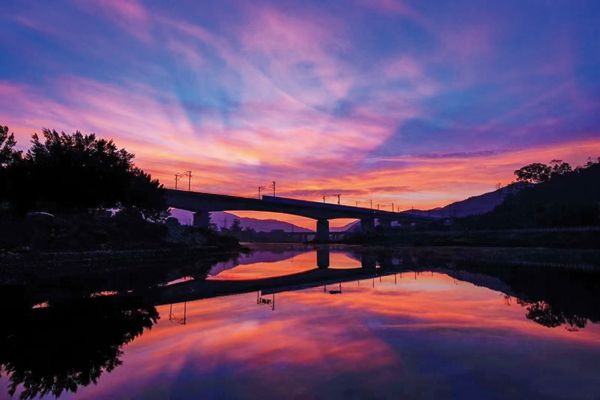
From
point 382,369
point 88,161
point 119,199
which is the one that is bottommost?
point 382,369

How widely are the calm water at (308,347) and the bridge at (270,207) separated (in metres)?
77.3

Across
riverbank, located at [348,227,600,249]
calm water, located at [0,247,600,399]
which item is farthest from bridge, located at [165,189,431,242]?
calm water, located at [0,247,600,399]

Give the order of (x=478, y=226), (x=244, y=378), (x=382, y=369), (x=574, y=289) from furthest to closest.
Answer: (x=478, y=226) → (x=574, y=289) → (x=382, y=369) → (x=244, y=378)

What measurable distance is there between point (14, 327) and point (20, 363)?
3.98 metres

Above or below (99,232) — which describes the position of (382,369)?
below

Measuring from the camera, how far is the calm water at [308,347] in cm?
Answer: 762

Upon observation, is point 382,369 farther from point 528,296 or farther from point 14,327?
point 528,296

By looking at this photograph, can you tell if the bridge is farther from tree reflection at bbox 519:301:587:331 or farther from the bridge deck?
tree reflection at bbox 519:301:587:331

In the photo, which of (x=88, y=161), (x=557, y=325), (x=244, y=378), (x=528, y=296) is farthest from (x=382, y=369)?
(x=88, y=161)

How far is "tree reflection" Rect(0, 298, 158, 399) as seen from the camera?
27.1 feet

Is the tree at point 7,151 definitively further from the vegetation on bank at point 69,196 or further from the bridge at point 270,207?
the bridge at point 270,207

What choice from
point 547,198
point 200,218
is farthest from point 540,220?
point 200,218

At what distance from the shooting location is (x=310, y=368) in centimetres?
868

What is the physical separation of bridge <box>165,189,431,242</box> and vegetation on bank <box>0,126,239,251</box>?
1342 inches
